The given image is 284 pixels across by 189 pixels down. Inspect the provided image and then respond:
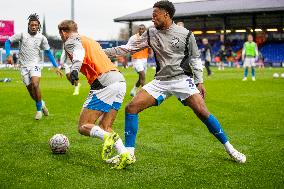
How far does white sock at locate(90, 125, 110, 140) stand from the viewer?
6.10m

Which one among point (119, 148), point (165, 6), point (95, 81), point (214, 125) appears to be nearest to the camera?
point (119, 148)

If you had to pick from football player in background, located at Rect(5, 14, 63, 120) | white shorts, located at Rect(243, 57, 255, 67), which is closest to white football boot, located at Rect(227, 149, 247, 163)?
football player in background, located at Rect(5, 14, 63, 120)

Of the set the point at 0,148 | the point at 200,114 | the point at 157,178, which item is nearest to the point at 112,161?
the point at 157,178

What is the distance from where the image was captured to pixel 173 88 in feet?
21.4

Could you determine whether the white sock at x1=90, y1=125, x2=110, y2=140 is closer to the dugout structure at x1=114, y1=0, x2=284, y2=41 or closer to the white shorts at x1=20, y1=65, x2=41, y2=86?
the white shorts at x1=20, y1=65, x2=41, y2=86

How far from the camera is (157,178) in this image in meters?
5.66

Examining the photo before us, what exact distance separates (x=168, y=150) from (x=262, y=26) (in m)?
49.4

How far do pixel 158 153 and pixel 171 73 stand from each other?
138 cm

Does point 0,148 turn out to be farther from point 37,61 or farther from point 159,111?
point 159,111

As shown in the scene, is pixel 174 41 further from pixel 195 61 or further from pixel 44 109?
pixel 44 109

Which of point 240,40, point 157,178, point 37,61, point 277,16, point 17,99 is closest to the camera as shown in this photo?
point 157,178

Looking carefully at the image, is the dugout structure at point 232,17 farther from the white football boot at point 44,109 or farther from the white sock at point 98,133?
the white sock at point 98,133

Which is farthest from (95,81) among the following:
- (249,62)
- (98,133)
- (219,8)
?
(219,8)

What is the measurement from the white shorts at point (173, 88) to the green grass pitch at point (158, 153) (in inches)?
37.6
